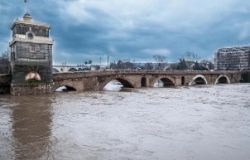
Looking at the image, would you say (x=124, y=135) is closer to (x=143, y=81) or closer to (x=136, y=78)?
(x=136, y=78)

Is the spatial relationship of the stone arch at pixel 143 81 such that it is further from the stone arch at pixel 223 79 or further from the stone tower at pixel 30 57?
the stone arch at pixel 223 79

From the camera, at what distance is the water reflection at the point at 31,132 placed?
13531 mm

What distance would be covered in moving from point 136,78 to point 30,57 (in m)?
25.7

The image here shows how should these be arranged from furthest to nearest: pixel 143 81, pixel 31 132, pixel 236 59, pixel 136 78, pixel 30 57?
pixel 236 59 → pixel 143 81 → pixel 136 78 → pixel 30 57 → pixel 31 132

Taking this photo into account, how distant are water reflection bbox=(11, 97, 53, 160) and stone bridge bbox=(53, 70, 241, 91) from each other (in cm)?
2011

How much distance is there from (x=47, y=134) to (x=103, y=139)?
3.46 metres

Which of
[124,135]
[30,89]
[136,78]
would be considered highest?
[136,78]

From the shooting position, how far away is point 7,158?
41.7 ft

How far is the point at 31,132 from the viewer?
1805cm

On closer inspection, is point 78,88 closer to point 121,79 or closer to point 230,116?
point 121,79

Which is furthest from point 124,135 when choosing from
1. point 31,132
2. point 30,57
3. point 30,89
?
point 30,57

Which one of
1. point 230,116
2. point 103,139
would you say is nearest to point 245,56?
point 230,116

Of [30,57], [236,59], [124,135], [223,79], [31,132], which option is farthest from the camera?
[236,59]

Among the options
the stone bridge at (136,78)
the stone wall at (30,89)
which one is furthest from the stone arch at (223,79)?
the stone wall at (30,89)
